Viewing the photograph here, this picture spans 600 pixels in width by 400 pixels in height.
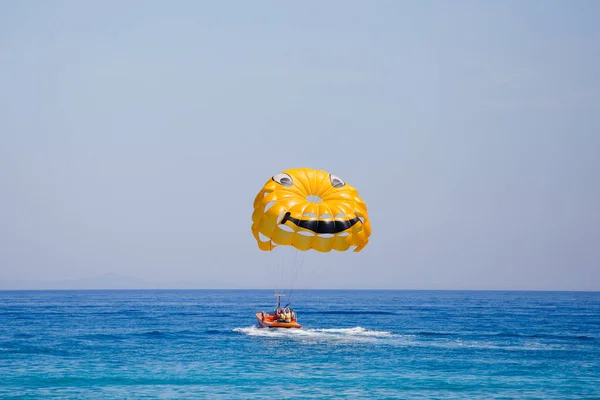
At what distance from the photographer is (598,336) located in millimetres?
A: 51188

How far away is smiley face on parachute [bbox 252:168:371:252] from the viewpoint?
31562 mm

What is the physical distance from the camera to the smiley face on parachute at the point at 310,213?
3156 centimetres

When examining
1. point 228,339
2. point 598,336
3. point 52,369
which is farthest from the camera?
point 598,336

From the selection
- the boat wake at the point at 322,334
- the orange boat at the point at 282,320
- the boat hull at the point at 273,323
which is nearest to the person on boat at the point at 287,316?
the orange boat at the point at 282,320

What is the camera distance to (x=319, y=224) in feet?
103

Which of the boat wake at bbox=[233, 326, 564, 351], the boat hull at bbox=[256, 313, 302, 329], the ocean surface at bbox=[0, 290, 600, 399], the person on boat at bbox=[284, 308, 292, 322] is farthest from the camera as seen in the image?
the person on boat at bbox=[284, 308, 292, 322]

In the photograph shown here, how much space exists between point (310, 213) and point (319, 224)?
2.25 ft

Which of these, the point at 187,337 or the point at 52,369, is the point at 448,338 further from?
the point at 52,369

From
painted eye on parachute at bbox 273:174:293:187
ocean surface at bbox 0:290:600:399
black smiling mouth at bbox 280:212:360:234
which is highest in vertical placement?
painted eye on parachute at bbox 273:174:293:187

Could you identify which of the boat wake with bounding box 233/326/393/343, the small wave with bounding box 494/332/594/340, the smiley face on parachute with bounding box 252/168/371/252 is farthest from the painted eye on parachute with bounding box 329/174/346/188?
the small wave with bounding box 494/332/594/340

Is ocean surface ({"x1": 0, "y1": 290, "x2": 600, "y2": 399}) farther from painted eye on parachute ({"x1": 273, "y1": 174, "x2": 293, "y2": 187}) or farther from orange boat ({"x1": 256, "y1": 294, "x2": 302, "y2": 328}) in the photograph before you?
painted eye on parachute ({"x1": 273, "y1": 174, "x2": 293, "y2": 187})

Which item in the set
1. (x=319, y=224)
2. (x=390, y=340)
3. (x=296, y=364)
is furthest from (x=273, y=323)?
(x=319, y=224)

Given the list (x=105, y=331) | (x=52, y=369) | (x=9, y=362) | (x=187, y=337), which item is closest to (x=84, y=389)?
(x=52, y=369)

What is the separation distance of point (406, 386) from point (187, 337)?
2185 centimetres
